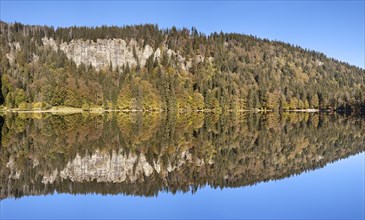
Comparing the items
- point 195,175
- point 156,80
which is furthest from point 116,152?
point 156,80

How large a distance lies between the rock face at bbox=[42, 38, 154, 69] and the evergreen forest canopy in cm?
36

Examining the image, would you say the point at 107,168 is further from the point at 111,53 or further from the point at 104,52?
the point at 104,52

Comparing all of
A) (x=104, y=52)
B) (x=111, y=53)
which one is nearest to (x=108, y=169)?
(x=111, y=53)

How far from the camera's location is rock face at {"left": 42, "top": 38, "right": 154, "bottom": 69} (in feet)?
558

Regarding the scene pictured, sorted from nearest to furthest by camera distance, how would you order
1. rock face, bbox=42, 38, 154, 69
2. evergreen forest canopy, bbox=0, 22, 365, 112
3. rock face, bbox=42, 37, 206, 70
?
evergreen forest canopy, bbox=0, 22, 365, 112, rock face, bbox=42, 38, 154, 69, rock face, bbox=42, 37, 206, 70

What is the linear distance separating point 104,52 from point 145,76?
113ft

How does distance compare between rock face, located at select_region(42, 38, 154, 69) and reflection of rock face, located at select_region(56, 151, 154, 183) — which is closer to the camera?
reflection of rock face, located at select_region(56, 151, 154, 183)

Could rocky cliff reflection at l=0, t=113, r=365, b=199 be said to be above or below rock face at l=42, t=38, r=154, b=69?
below

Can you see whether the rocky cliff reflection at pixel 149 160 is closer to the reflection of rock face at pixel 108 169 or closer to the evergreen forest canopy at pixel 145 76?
the reflection of rock face at pixel 108 169

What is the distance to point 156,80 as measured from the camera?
142750 mm

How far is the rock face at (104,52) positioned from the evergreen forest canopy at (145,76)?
1.18 ft

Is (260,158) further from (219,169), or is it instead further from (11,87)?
(11,87)

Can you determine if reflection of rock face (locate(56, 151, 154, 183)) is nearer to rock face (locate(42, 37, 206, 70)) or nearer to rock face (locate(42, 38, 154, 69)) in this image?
rock face (locate(42, 37, 206, 70))

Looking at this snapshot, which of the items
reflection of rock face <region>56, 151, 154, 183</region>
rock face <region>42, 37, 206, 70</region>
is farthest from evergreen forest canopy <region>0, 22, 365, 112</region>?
reflection of rock face <region>56, 151, 154, 183</region>
